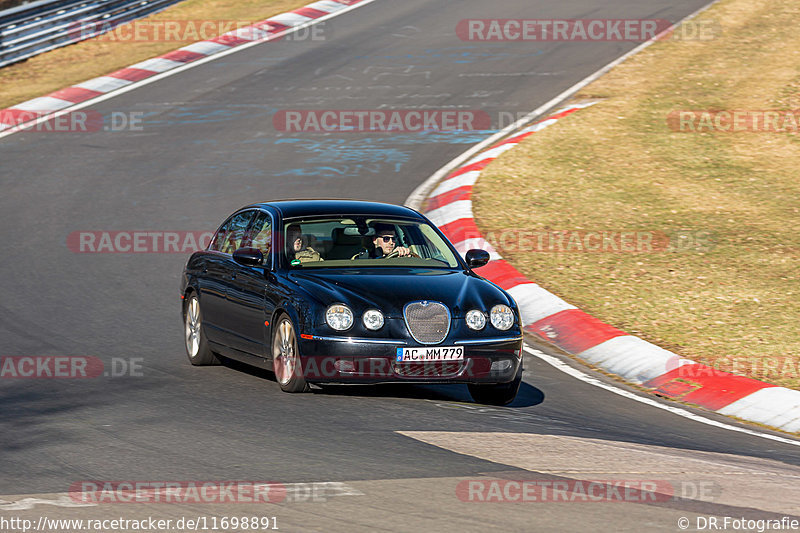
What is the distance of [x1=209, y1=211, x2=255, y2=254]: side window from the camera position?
1099cm

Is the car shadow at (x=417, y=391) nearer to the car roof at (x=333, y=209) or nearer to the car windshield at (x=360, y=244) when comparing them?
the car windshield at (x=360, y=244)

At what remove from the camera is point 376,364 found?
8.91 metres

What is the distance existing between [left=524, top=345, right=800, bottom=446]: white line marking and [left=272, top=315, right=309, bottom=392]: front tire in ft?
8.35

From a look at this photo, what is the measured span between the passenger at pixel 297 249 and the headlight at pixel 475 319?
1.52 metres

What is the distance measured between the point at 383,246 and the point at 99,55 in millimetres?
16959

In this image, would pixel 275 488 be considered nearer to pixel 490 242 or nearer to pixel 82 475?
pixel 82 475

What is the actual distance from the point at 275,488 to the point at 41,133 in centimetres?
1480

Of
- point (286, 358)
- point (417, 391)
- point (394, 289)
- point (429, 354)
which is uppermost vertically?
point (394, 289)

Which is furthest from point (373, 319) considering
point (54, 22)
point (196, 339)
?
point (54, 22)

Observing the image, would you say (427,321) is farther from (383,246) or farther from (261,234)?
(261,234)

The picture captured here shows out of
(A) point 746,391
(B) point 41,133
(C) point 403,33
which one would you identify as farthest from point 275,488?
(C) point 403,33

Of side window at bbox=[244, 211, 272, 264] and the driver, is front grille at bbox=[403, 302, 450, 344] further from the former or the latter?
side window at bbox=[244, 211, 272, 264]

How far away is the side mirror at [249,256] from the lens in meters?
10.0

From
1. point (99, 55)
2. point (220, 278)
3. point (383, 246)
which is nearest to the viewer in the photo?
point (383, 246)
